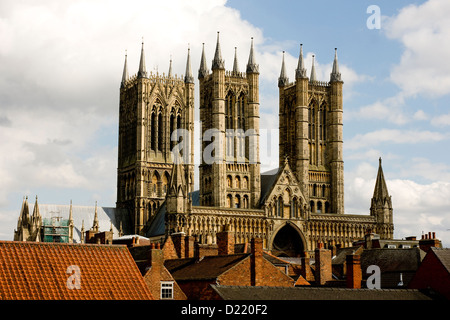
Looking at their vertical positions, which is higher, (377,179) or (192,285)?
(377,179)

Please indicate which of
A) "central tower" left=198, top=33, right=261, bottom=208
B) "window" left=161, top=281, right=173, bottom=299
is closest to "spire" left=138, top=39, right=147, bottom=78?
"central tower" left=198, top=33, right=261, bottom=208

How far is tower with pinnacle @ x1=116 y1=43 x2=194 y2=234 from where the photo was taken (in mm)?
120750

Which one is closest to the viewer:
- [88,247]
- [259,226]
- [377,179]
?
[88,247]

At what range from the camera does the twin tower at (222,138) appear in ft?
364

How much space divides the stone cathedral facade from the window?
57.5 meters

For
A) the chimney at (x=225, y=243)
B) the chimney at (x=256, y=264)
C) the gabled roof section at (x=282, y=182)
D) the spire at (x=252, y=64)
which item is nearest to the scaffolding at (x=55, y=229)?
the gabled roof section at (x=282, y=182)

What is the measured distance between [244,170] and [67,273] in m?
77.0

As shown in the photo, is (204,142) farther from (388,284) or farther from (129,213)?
(388,284)

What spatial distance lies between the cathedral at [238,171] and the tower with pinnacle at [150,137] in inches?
5.9

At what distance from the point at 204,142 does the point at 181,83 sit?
19.8 meters

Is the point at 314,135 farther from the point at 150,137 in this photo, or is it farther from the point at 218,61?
the point at 150,137

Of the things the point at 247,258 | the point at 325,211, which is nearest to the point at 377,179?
the point at 325,211

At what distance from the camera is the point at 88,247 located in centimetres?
3725

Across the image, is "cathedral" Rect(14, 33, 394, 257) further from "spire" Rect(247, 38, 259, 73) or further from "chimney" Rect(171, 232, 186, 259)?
"chimney" Rect(171, 232, 186, 259)
